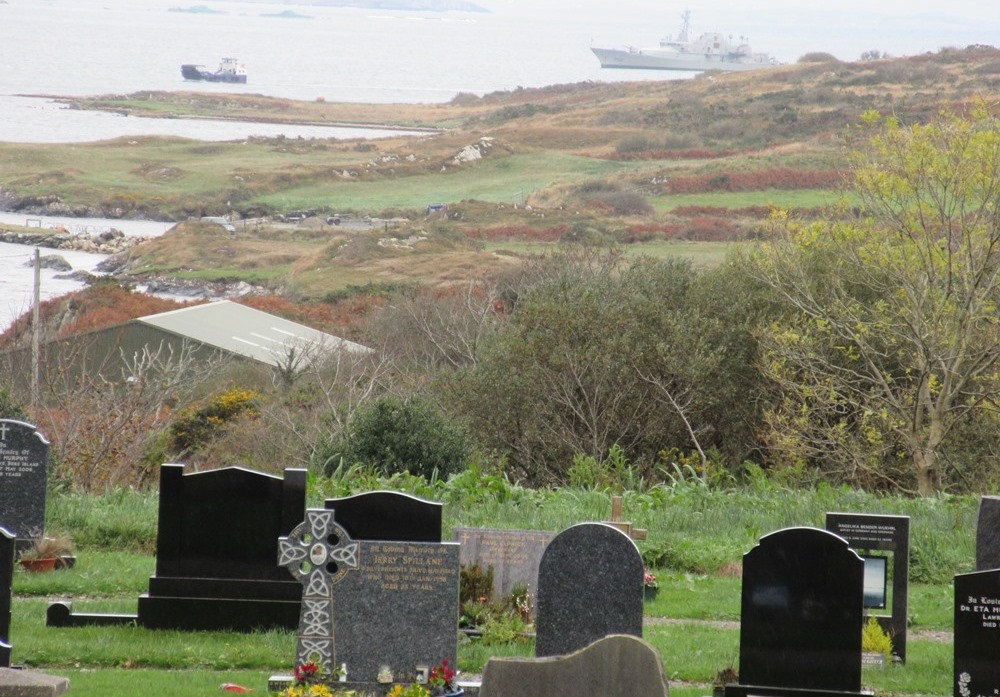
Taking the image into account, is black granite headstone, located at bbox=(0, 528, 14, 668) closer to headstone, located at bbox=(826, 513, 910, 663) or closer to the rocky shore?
headstone, located at bbox=(826, 513, 910, 663)

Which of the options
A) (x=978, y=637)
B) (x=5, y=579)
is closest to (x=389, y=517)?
(x=5, y=579)

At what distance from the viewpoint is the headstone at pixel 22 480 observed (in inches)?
486

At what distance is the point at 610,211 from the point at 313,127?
101170 mm

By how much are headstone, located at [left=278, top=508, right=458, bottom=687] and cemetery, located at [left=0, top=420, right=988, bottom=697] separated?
0.01 meters

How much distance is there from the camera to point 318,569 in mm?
9250

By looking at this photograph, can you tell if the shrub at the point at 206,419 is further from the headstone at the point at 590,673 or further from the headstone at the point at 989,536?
the headstone at the point at 590,673

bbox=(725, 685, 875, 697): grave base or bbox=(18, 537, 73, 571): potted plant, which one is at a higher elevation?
bbox=(18, 537, 73, 571): potted plant

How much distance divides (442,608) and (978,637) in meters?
3.61

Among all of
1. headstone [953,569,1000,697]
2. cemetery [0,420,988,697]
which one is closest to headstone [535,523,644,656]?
cemetery [0,420,988,697]

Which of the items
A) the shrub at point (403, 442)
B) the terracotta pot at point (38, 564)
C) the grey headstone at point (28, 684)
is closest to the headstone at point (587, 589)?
the grey headstone at point (28, 684)

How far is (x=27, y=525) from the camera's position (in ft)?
40.9

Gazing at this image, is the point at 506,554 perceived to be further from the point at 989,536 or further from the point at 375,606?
the point at 989,536

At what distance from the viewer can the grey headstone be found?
8422 millimetres

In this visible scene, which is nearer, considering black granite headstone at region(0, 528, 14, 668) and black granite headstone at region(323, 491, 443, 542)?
black granite headstone at region(0, 528, 14, 668)
